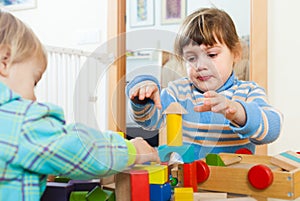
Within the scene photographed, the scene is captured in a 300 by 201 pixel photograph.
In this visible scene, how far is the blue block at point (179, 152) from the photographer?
1.97 feet

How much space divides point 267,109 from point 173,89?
206 mm

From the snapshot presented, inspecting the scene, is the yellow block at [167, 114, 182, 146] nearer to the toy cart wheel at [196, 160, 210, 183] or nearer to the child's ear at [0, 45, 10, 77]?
the toy cart wheel at [196, 160, 210, 183]

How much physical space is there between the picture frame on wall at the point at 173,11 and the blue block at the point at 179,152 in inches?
62.4

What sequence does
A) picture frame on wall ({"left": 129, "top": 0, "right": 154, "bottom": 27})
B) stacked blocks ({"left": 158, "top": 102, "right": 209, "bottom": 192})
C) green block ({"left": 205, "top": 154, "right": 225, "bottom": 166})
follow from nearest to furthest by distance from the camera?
stacked blocks ({"left": 158, "top": 102, "right": 209, "bottom": 192}), green block ({"left": 205, "top": 154, "right": 225, "bottom": 166}), picture frame on wall ({"left": 129, "top": 0, "right": 154, "bottom": 27})

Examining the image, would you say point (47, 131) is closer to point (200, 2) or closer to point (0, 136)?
point (0, 136)

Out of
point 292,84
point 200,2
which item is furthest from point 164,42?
point 200,2

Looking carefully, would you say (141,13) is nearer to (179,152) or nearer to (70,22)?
(70,22)

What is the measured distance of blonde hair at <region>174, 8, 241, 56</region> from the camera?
32.9 inches

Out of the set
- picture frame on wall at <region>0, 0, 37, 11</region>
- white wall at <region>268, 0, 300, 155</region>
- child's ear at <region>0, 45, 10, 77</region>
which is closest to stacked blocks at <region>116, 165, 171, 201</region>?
child's ear at <region>0, 45, 10, 77</region>

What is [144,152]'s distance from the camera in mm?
578

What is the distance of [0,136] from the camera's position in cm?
51

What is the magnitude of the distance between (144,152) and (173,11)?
1.79 metres

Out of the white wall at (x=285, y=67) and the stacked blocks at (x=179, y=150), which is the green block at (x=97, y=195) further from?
the white wall at (x=285, y=67)

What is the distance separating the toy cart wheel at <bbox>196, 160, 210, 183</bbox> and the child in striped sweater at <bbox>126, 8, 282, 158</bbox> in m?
0.04
